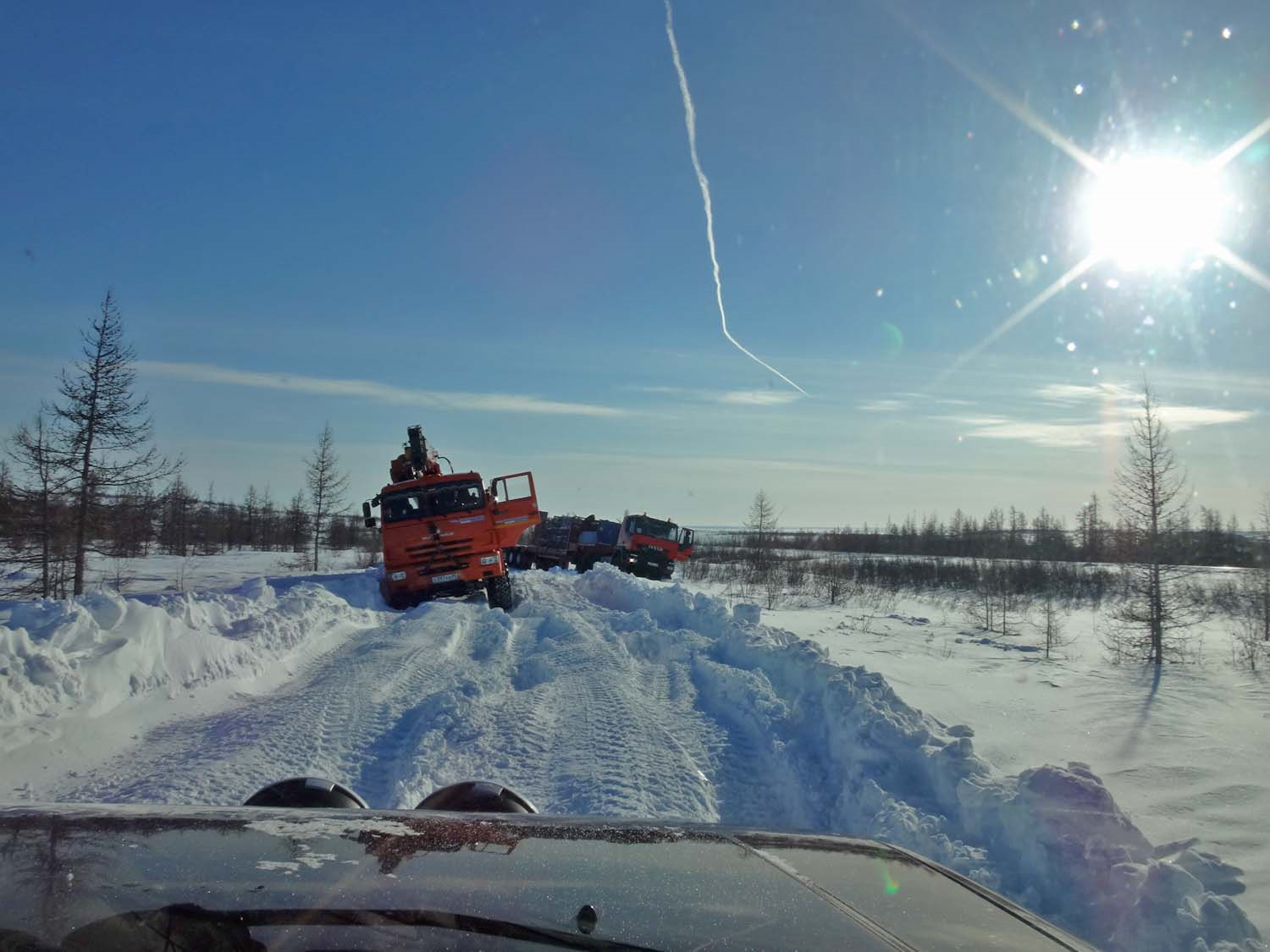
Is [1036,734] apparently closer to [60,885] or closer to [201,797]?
[201,797]

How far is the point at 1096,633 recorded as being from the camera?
24312 mm

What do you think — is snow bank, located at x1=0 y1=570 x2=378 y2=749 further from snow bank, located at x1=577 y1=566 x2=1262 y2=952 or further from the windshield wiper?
the windshield wiper

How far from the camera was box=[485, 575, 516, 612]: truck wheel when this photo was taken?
17391mm

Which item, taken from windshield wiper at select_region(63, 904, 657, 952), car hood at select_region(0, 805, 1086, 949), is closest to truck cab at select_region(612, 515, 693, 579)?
car hood at select_region(0, 805, 1086, 949)

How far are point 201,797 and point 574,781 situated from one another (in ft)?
8.66

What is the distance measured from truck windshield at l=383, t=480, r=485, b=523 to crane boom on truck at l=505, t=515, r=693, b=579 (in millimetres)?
16121

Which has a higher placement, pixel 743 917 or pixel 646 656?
pixel 743 917

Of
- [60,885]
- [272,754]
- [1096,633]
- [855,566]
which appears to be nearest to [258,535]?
[855,566]

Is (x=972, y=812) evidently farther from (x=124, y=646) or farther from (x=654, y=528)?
(x=654, y=528)

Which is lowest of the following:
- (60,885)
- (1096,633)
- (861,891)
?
(1096,633)

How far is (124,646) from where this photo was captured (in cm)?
834

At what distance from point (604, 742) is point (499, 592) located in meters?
10.6

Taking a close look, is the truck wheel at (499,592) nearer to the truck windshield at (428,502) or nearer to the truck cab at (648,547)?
the truck windshield at (428,502)

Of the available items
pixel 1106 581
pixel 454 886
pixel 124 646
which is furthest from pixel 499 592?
pixel 1106 581
